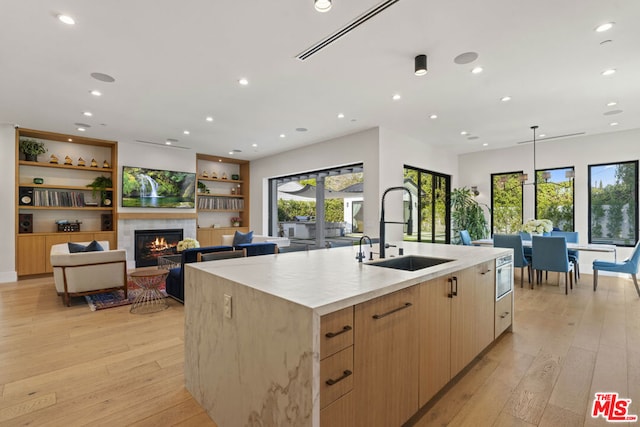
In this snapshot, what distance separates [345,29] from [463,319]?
2.63 metres

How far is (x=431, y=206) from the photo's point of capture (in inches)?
315

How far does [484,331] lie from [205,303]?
2308 millimetres

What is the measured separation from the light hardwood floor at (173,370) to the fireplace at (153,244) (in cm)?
320

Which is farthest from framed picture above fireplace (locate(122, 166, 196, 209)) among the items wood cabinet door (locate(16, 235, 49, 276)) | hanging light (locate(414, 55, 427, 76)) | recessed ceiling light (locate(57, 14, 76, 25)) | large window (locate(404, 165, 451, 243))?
hanging light (locate(414, 55, 427, 76))

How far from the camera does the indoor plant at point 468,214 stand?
7844 millimetres

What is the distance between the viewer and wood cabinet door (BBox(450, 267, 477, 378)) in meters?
2.18

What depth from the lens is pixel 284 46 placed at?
306 centimetres

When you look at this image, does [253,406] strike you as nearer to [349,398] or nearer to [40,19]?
[349,398]

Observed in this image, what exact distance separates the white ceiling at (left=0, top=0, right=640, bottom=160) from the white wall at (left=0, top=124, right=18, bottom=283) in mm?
529

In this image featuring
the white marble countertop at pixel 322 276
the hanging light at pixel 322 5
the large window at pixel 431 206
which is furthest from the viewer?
the large window at pixel 431 206

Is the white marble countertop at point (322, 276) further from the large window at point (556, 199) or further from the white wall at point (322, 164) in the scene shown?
the large window at point (556, 199)

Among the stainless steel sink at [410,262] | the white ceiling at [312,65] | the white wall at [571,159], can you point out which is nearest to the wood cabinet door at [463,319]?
the stainless steel sink at [410,262]

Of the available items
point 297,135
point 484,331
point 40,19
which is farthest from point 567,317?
point 40,19

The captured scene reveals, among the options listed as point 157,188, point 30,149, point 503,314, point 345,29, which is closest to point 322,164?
point 157,188
